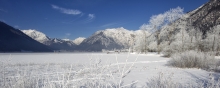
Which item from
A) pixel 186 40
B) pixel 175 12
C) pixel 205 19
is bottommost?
pixel 186 40

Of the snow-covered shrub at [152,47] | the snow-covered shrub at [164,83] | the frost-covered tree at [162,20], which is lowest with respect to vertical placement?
the snow-covered shrub at [164,83]

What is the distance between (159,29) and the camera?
3916 centimetres

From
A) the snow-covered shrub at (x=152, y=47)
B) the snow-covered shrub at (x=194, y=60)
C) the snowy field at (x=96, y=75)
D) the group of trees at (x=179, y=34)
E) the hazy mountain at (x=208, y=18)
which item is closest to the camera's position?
the snowy field at (x=96, y=75)

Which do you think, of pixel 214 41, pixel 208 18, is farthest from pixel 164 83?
pixel 208 18

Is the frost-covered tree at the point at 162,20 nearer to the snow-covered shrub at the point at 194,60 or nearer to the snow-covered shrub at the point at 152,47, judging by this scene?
the snow-covered shrub at the point at 152,47

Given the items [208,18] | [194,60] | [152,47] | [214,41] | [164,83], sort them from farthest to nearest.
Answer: [208,18], [152,47], [214,41], [194,60], [164,83]

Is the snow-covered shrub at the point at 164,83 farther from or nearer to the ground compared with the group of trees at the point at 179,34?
nearer to the ground

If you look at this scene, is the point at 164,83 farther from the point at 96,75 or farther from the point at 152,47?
the point at 152,47

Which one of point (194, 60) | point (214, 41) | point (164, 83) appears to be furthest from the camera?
point (214, 41)

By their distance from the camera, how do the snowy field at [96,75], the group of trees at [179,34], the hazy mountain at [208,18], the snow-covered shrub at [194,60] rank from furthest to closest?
the hazy mountain at [208,18] < the group of trees at [179,34] < the snow-covered shrub at [194,60] < the snowy field at [96,75]

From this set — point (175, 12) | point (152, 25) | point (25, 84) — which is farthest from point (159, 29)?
point (25, 84)

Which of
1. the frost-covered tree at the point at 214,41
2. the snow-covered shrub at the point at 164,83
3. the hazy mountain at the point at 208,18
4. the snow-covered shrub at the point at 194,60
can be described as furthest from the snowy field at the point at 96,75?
the hazy mountain at the point at 208,18

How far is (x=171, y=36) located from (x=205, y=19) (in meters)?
34.8

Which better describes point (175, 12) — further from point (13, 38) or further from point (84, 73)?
point (13, 38)
